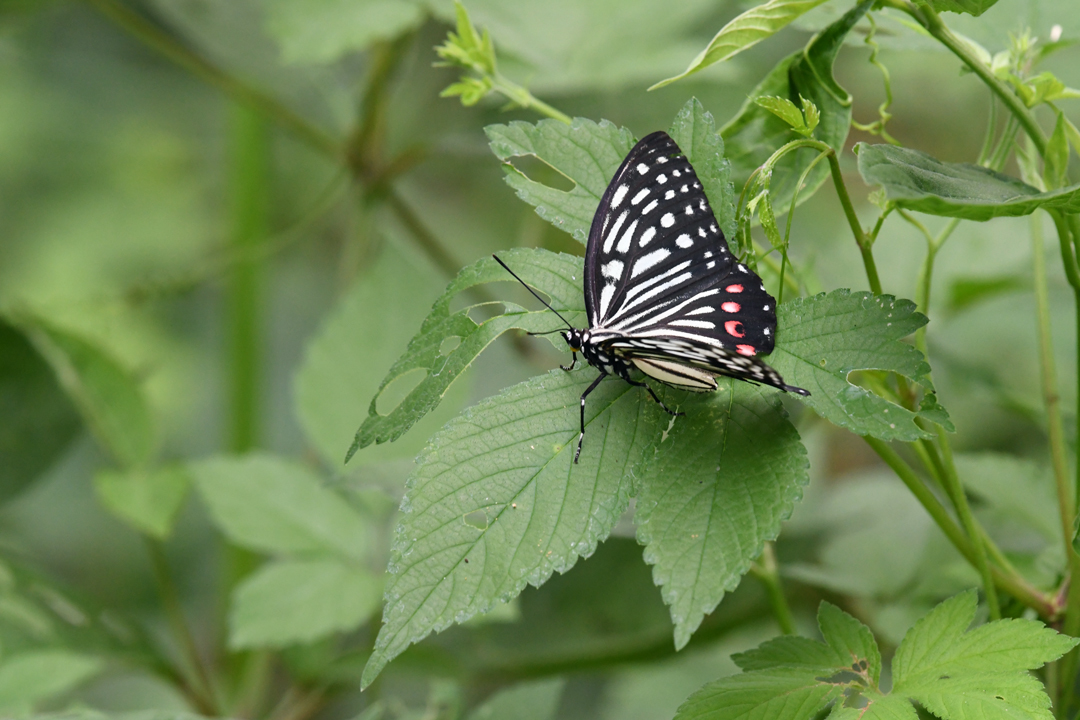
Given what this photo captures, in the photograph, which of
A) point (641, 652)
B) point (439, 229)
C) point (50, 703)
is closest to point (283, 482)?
point (641, 652)

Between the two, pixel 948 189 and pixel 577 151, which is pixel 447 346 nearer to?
pixel 577 151

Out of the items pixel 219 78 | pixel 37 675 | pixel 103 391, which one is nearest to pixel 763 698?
pixel 37 675

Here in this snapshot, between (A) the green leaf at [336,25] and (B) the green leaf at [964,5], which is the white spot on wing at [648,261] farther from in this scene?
(A) the green leaf at [336,25]

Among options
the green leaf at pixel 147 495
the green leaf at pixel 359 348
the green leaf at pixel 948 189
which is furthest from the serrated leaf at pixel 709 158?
the green leaf at pixel 147 495

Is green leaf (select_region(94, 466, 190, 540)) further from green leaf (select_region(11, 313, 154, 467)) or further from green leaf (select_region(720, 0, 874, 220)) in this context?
green leaf (select_region(720, 0, 874, 220))

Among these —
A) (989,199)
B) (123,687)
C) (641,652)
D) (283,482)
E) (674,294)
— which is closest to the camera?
(989,199)

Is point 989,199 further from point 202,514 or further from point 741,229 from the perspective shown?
point 202,514

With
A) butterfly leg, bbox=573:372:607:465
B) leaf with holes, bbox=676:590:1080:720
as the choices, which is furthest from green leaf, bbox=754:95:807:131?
leaf with holes, bbox=676:590:1080:720
